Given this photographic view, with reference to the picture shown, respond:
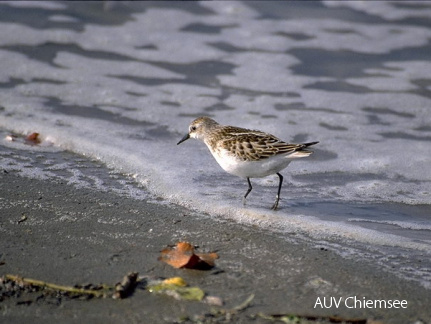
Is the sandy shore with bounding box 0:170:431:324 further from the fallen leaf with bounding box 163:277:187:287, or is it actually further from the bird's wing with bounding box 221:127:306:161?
the bird's wing with bounding box 221:127:306:161

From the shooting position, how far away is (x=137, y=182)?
5.76 m

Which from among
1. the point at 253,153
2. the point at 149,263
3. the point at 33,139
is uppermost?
the point at 253,153

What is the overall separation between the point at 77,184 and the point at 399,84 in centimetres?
442

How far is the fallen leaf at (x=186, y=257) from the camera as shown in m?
4.13

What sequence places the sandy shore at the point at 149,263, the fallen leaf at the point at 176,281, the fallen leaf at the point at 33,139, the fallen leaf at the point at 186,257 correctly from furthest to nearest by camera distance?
the fallen leaf at the point at 33,139 < the fallen leaf at the point at 186,257 < the fallen leaf at the point at 176,281 < the sandy shore at the point at 149,263

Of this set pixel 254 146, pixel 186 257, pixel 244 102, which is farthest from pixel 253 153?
pixel 244 102

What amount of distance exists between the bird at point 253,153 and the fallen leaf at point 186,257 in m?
1.18

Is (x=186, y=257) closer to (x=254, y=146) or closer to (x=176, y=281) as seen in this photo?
(x=176, y=281)

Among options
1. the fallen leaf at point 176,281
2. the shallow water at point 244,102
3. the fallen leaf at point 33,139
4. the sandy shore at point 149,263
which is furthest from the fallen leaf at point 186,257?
the fallen leaf at point 33,139

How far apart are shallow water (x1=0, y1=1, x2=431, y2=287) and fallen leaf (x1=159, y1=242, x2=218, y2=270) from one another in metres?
0.85

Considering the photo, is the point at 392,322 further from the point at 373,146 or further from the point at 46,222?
the point at 373,146

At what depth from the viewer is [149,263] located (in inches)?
166

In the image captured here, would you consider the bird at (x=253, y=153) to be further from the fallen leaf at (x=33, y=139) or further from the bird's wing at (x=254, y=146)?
the fallen leaf at (x=33, y=139)

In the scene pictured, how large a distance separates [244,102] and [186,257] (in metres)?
3.93
